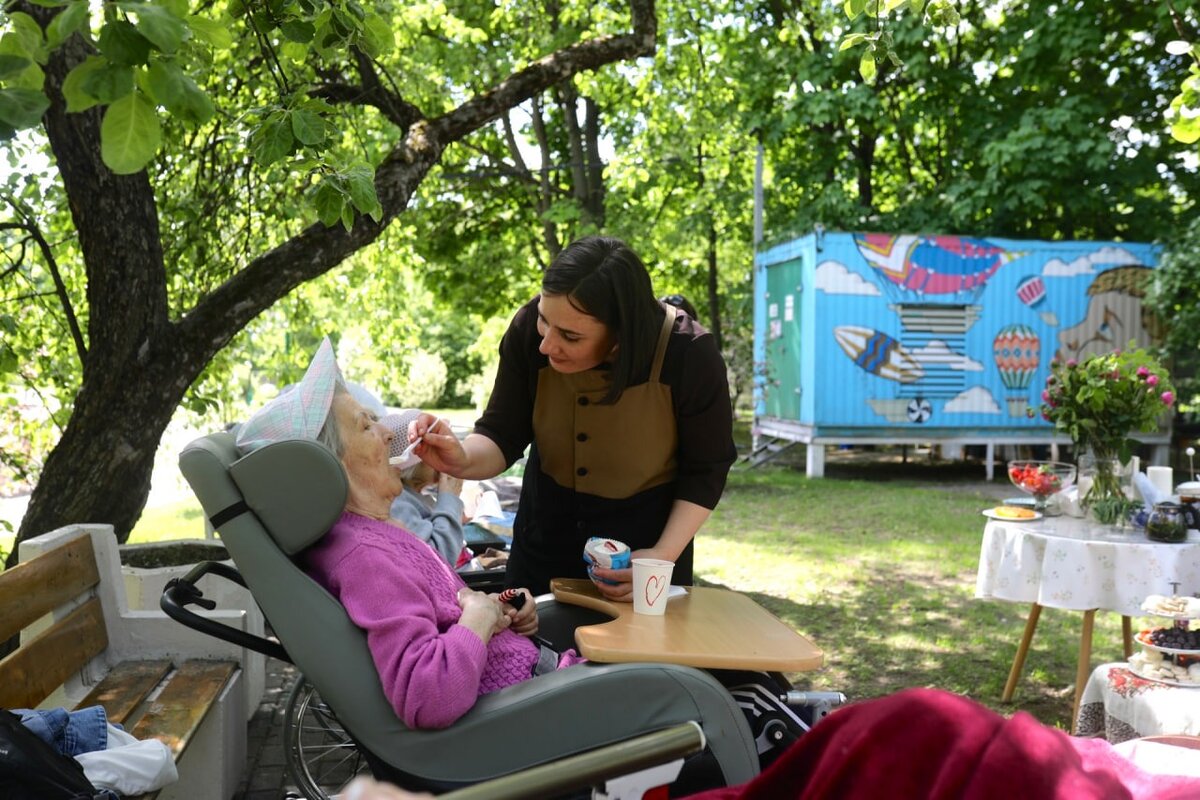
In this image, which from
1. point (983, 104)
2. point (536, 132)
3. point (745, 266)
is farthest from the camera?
point (745, 266)

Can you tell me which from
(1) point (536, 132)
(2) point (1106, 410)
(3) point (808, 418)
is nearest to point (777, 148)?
(1) point (536, 132)

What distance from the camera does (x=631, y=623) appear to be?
2.58 meters

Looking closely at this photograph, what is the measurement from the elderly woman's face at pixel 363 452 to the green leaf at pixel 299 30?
2.82ft

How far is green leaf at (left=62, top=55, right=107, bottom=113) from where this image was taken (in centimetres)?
156

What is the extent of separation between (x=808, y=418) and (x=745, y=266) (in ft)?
23.2

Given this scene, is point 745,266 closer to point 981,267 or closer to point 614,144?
point 614,144

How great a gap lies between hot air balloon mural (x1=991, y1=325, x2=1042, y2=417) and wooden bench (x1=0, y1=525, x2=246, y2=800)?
11.6m

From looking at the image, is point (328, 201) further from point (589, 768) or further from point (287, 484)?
point (589, 768)

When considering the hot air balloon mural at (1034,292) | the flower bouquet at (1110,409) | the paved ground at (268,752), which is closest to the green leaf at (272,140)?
the paved ground at (268,752)

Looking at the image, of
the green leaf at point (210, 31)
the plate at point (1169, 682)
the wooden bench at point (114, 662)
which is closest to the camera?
the green leaf at point (210, 31)

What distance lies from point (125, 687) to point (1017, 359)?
1229cm

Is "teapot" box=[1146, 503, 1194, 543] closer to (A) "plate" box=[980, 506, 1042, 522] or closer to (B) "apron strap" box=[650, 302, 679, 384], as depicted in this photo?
(A) "plate" box=[980, 506, 1042, 522]

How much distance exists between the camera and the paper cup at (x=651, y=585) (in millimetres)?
2668

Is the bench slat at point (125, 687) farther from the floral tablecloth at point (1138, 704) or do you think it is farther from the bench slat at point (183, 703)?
the floral tablecloth at point (1138, 704)
